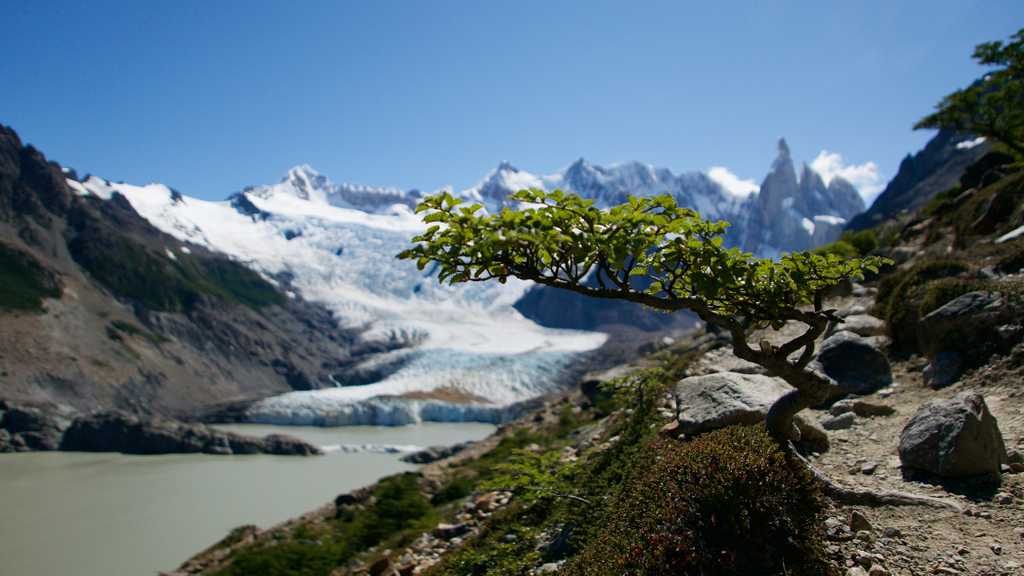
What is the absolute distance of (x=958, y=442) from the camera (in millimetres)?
6012

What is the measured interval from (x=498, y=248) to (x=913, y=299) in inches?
402

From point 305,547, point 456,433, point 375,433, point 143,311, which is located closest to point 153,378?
point 143,311

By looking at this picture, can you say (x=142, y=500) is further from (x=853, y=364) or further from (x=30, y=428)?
(x=853, y=364)

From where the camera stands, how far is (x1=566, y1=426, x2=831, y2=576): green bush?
189 inches

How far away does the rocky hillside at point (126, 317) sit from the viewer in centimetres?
9762

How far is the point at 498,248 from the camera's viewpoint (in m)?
4.43

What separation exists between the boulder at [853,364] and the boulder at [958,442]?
353 cm

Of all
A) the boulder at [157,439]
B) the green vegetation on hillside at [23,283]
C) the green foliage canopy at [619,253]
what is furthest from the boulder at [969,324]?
the green vegetation on hillside at [23,283]

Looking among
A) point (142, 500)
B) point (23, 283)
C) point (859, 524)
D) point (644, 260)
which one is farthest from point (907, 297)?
point (23, 283)

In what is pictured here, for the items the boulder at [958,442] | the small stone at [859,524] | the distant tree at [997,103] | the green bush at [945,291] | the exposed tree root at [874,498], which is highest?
the distant tree at [997,103]

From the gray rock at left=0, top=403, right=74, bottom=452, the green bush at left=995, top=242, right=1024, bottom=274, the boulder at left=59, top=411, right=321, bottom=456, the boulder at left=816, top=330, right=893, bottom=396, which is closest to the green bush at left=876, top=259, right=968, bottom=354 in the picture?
the green bush at left=995, top=242, right=1024, bottom=274

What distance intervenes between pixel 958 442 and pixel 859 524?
1.55 meters

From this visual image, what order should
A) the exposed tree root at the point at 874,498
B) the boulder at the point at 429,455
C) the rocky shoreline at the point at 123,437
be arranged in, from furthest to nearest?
the rocky shoreline at the point at 123,437, the boulder at the point at 429,455, the exposed tree root at the point at 874,498

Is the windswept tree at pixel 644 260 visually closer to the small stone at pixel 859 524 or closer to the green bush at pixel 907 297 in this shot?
the small stone at pixel 859 524
